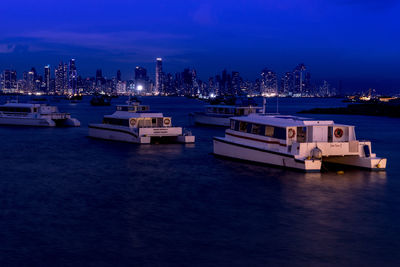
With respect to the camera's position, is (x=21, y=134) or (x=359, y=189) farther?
(x=21, y=134)

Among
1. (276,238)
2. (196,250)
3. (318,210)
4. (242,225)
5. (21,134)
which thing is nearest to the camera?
(196,250)

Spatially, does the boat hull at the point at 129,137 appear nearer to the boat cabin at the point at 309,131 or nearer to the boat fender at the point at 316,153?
the boat cabin at the point at 309,131

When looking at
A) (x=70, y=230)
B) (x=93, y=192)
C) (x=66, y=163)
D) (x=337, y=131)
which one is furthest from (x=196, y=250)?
(x=66, y=163)

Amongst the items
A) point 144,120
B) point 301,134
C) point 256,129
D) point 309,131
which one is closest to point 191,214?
point 309,131

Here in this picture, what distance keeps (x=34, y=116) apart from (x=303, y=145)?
47286 mm

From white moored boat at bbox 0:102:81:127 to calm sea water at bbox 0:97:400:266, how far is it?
31.1 metres

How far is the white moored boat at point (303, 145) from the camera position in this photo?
94.1ft

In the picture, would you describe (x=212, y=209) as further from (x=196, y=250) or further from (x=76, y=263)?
(x=76, y=263)

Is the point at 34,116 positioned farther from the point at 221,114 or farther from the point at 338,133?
the point at 338,133

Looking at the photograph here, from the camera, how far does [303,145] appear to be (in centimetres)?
2844

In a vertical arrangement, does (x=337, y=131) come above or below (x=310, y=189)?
above

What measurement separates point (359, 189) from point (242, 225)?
9567 mm

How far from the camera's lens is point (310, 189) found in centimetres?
2483

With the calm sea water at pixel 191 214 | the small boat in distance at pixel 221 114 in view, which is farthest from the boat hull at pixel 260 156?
the small boat in distance at pixel 221 114
